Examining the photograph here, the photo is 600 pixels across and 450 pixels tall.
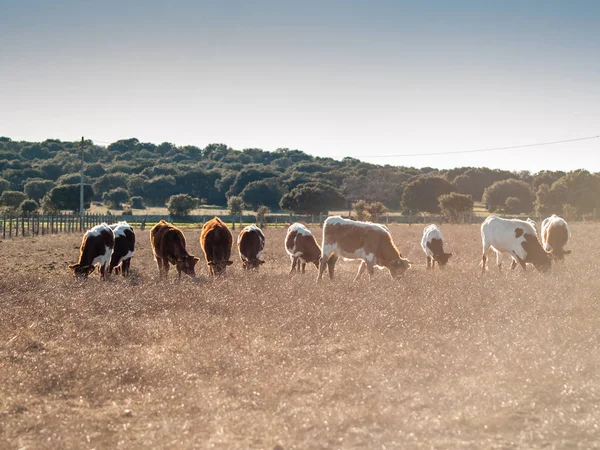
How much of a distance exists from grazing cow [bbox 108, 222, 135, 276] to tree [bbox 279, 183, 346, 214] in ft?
214

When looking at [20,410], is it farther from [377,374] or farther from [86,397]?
[377,374]

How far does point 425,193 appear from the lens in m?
85.1

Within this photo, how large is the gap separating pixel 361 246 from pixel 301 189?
70.0 meters

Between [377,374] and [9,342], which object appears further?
[9,342]

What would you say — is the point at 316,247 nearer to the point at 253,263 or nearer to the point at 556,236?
the point at 253,263

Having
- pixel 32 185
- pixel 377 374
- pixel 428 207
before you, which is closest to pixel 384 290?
pixel 377 374

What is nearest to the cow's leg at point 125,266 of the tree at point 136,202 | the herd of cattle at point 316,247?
the herd of cattle at point 316,247

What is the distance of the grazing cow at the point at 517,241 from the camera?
17438 mm

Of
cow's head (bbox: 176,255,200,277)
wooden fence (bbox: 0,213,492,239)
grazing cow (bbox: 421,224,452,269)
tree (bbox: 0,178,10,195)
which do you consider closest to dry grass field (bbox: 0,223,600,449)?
cow's head (bbox: 176,255,200,277)

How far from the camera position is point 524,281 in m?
14.1

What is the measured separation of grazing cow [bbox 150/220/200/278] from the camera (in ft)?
A: 56.5

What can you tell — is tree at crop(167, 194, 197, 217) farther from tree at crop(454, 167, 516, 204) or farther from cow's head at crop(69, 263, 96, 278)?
tree at crop(454, 167, 516, 204)

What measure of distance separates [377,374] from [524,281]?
25.8 feet

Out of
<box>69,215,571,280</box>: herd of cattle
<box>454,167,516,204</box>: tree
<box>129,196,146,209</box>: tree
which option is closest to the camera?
<box>69,215,571,280</box>: herd of cattle
